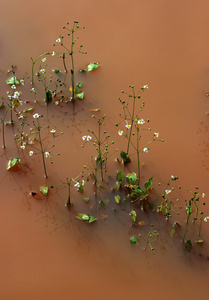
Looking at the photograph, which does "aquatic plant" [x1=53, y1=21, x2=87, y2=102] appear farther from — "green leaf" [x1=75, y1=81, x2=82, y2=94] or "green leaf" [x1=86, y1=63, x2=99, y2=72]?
"green leaf" [x1=86, y1=63, x2=99, y2=72]


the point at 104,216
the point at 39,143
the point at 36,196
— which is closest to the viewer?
the point at 104,216

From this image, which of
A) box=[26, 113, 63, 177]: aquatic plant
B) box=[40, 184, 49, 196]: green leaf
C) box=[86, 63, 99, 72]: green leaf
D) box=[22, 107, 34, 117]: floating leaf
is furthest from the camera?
box=[86, 63, 99, 72]: green leaf

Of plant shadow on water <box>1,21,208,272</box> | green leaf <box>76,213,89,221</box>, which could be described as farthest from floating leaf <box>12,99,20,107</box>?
green leaf <box>76,213,89,221</box>

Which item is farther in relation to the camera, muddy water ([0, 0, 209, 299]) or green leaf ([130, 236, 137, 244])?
green leaf ([130, 236, 137, 244])

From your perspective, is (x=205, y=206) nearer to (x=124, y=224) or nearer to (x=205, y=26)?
(x=124, y=224)

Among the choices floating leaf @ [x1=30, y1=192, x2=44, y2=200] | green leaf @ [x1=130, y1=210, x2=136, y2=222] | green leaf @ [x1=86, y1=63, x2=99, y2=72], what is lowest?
green leaf @ [x1=130, y1=210, x2=136, y2=222]

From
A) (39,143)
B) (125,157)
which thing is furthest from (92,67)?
(125,157)

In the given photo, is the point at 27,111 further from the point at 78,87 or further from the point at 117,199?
the point at 117,199

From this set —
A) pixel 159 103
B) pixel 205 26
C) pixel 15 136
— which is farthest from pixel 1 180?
pixel 205 26

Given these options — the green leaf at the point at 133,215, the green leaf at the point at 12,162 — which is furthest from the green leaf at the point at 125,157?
the green leaf at the point at 12,162
